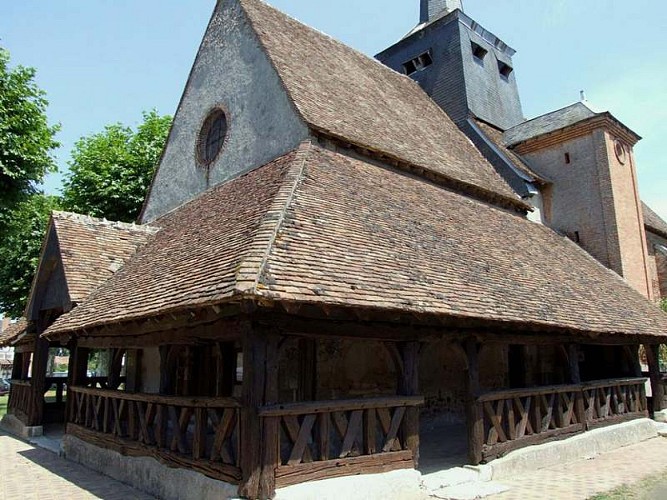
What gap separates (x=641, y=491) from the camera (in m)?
7.07

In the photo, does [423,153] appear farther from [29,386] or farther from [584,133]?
[29,386]

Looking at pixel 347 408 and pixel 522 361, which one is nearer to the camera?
pixel 347 408

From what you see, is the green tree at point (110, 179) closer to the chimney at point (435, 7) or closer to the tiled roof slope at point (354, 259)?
the tiled roof slope at point (354, 259)

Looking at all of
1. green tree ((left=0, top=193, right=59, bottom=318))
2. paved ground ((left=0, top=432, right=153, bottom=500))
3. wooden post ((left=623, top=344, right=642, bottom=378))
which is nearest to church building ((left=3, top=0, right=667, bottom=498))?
wooden post ((left=623, top=344, right=642, bottom=378))

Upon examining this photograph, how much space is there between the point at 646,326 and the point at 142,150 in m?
17.6

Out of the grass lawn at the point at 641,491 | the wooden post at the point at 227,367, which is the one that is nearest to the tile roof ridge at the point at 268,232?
the wooden post at the point at 227,367

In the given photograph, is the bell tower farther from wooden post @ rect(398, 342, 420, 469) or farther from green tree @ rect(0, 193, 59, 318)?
green tree @ rect(0, 193, 59, 318)

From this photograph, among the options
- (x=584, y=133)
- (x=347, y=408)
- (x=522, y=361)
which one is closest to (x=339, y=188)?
(x=347, y=408)

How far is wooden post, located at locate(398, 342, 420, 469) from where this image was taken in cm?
661

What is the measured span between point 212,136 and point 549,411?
9.35m

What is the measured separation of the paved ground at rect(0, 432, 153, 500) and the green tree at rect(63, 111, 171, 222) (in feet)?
35.8

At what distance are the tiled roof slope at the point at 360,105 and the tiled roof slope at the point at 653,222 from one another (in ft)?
27.2

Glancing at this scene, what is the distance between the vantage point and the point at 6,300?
18.7 m

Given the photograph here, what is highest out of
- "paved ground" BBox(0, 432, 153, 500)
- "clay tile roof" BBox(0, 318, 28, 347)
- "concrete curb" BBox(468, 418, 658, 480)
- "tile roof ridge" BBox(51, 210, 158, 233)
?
"tile roof ridge" BBox(51, 210, 158, 233)
